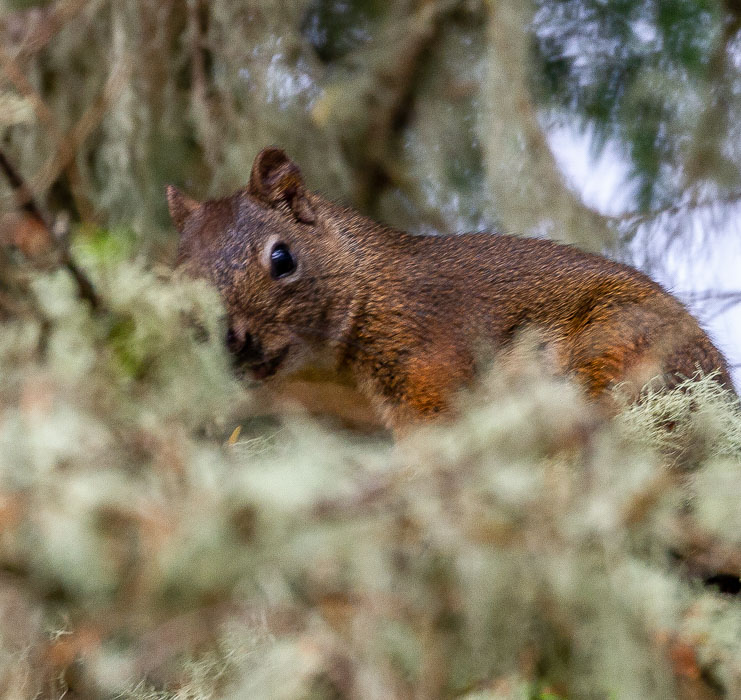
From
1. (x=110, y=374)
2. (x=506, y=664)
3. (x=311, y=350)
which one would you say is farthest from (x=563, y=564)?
(x=311, y=350)

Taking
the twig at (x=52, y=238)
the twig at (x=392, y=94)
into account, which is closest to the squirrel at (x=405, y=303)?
the twig at (x=52, y=238)

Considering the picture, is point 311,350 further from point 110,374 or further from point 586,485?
point 586,485

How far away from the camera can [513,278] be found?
1.97m

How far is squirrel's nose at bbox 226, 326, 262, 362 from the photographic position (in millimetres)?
1636

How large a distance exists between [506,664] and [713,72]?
1.95 meters

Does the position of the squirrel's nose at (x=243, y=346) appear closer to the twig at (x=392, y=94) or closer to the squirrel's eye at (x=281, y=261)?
the squirrel's eye at (x=281, y=261)

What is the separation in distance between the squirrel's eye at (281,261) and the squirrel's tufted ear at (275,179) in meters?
0.12

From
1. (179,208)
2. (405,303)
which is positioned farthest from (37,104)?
(405,303)

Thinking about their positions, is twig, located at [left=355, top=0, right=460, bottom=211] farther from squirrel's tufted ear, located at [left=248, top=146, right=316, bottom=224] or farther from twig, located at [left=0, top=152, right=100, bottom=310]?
twig, located at [left=0, top=152, right=100, bottom=310]

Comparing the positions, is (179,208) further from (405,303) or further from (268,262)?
(405,303)

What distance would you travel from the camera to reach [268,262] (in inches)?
70.9

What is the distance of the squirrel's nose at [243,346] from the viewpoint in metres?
1.64

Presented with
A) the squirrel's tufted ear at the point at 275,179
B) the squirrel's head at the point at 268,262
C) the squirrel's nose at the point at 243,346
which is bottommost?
the squirrel's nose at the point at 243,346

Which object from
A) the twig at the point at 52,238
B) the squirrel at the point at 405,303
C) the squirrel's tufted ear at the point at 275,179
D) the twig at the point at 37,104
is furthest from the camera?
the squirrel's tufted ear at the point at 275,179
